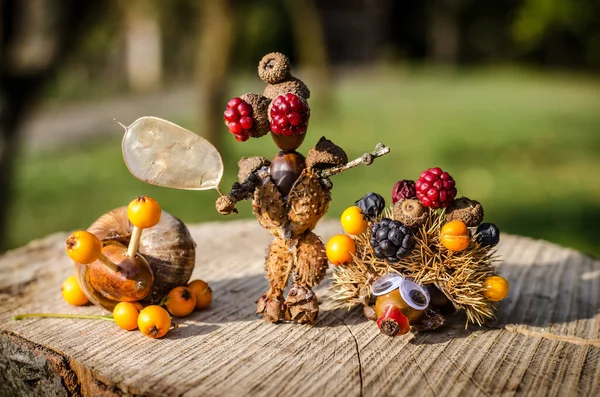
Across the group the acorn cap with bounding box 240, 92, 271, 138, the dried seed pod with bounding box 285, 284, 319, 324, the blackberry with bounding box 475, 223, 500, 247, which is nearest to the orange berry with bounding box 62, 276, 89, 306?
the dried seed pod with bounding box 285, 284, 319, 324

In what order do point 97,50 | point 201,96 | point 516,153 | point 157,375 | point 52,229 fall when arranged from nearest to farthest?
point 157,375 < point 52,229 < point 201,96 < point 516,153 < point 97,50

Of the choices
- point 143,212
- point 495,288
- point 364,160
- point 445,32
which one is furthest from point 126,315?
point 445,32

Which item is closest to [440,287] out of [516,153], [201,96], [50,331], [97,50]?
[50,331]

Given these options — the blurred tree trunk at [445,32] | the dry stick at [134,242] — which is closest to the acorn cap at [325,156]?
the dry stick at [134,242]

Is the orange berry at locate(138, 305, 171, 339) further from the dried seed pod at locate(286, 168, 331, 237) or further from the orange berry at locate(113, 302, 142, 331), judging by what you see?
the dried seed pod at locate(286, 168, 331, 237)

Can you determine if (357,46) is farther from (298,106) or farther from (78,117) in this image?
(298,106)

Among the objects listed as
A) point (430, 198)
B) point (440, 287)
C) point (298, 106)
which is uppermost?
point (298, 106)

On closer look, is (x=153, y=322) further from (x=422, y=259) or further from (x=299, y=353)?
(x=422, y=259)
